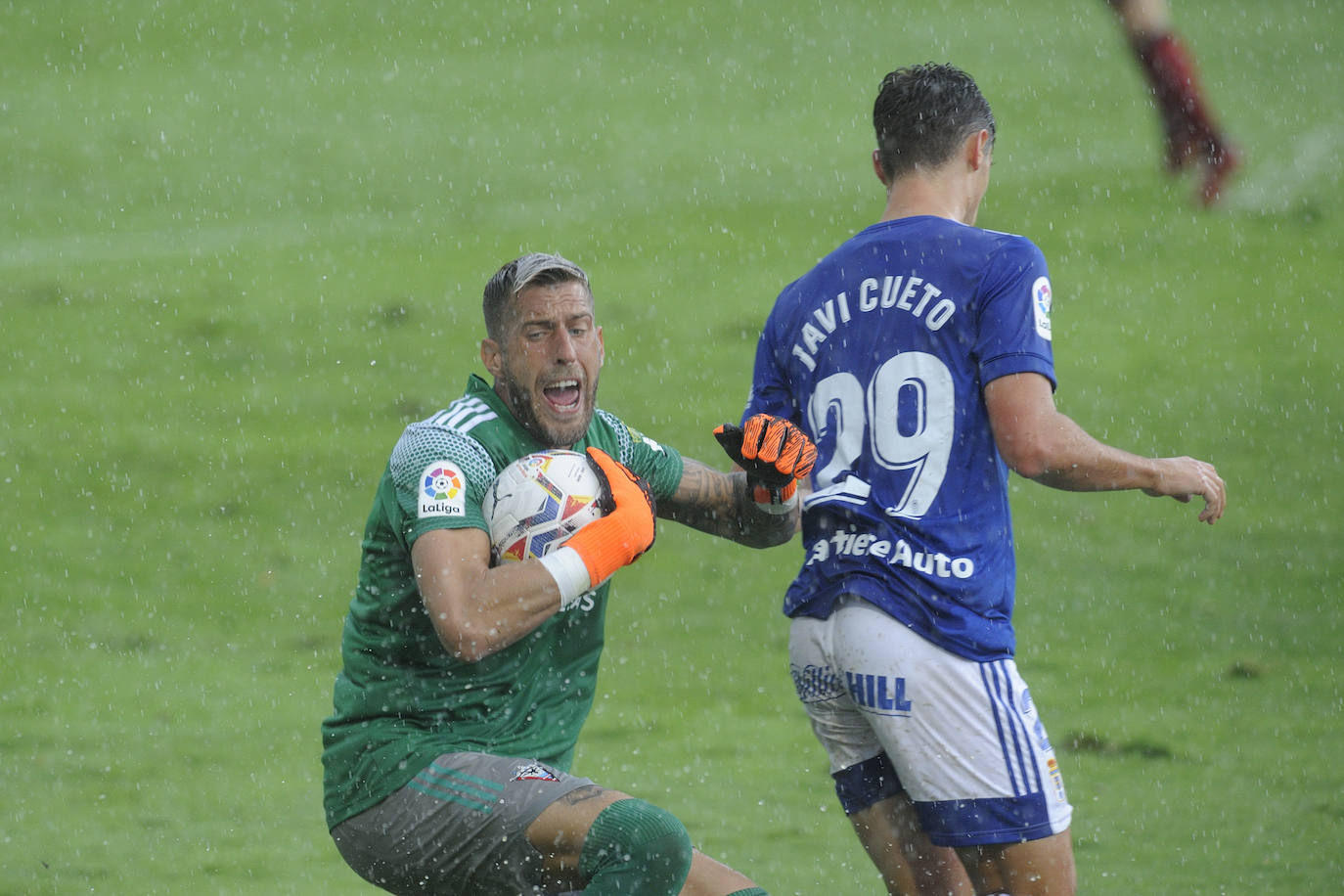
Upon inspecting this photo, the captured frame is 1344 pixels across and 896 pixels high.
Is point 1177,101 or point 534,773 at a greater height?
point 1177,101

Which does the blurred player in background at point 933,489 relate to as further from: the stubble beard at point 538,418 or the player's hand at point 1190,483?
the stubble beard at point 538,418

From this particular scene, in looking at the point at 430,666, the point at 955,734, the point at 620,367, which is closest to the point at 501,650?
the point at 430,666

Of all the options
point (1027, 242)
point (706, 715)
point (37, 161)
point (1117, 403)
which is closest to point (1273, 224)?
point (1117, 403)

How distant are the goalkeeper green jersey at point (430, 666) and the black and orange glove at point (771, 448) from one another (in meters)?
0.51

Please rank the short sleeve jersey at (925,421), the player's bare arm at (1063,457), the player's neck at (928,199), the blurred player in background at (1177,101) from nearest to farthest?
1. the player's bare arm at (1063,457)
2. the short sleeve jersey at (925,421)
3. the player's neck at (928,199)
4. the blurred player in background at (1177,101)

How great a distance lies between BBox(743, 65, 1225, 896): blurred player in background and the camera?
4043mm

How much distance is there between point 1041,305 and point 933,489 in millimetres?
492

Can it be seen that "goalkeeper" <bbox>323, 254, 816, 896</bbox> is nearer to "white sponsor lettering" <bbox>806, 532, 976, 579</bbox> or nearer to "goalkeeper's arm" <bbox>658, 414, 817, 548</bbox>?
"goalkeeper's arm" <bbox>658, 414, 817, 548</bbox>

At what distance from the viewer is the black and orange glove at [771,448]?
422 centimetres

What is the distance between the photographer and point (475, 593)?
13.4 ft

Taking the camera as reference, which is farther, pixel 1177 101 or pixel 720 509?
pixel 1177 101

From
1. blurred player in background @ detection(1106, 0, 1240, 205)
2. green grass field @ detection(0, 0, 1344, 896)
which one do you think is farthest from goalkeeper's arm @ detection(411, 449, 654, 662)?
blurred player in background @ detection(1106, 0, 1240, 205)

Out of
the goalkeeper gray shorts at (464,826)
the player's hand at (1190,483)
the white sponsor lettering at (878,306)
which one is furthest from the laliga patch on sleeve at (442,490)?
the player's hand at (1190,483)

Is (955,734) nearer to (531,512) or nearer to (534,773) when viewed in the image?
(534,773)
